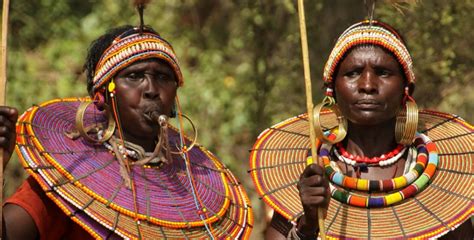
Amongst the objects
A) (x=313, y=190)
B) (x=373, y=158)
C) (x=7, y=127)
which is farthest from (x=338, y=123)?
(x=7, y=127)

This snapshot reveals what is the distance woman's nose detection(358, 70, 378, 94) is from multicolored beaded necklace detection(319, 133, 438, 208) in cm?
48

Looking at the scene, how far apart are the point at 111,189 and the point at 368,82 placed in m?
1.48

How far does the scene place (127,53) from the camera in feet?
17.7

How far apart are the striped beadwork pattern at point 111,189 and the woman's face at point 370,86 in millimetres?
904

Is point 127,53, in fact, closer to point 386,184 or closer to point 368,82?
point 368,82

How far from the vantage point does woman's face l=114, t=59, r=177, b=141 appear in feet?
17.8

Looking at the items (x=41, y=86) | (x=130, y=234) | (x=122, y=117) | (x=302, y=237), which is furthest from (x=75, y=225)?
(x=41, y=86)

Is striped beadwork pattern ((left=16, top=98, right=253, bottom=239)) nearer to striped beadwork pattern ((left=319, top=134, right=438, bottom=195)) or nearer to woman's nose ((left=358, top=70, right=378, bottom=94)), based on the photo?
striped beadwork pattern ((left=319, top=134, right=438, bottom=195))

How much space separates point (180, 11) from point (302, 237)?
4.72 metres

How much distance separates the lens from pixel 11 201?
16.2 ft

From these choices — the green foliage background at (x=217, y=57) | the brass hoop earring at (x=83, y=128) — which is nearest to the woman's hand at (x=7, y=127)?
the brass hoop earring at (x=83, y=128)

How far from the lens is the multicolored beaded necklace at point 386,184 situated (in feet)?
17.7

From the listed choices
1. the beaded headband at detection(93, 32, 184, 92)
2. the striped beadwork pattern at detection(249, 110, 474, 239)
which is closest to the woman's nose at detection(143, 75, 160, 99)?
the beaded headband at detection(93, 32, 184, 92)

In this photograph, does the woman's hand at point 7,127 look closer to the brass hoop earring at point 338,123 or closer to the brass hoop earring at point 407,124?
the brass hoop earring at point 338,123
